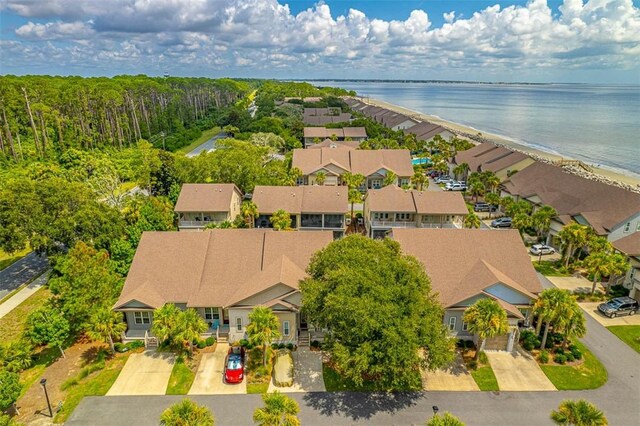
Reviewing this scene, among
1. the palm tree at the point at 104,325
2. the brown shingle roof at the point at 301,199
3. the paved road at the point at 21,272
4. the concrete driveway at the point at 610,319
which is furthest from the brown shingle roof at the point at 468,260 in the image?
the paved road at the point at 21,272

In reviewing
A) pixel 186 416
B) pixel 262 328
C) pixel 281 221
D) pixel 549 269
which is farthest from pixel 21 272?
pixel 549 269

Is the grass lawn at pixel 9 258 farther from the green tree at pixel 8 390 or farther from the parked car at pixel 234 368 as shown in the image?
the parked car at pixel 234 368

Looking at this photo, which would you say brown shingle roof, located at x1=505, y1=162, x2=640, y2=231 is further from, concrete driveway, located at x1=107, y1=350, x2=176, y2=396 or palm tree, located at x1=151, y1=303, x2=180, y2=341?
concrete driveway, located at x1=107, y1=350, x2=176, y2=396

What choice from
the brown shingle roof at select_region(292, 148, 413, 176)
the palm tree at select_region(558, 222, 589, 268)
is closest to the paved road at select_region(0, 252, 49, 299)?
the brown shingle roof at select_region(292, 148, 413, 176)

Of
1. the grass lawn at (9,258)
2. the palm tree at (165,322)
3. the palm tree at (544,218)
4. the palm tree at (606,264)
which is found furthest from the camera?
the palm tree at (544,218)

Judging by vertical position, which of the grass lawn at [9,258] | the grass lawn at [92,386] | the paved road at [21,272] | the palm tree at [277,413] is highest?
the palm tree at [277,413]

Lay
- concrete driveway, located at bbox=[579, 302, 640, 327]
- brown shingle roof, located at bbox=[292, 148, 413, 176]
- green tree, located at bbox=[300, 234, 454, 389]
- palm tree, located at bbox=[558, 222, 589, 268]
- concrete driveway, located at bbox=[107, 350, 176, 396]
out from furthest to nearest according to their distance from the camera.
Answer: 1. brown shingle roof, located at bbox=[292, 148, 413, 176]
2. palm tree, located at bbox=[558, 222, 589, 268]
3. concrete driveway, located at bbox=[579, 302, 640, 327]
4. concrete driveway, located at bbox=[107, 350, 176, 396]
5. green tree, located at bbox=[300, 234, 454, 389]
